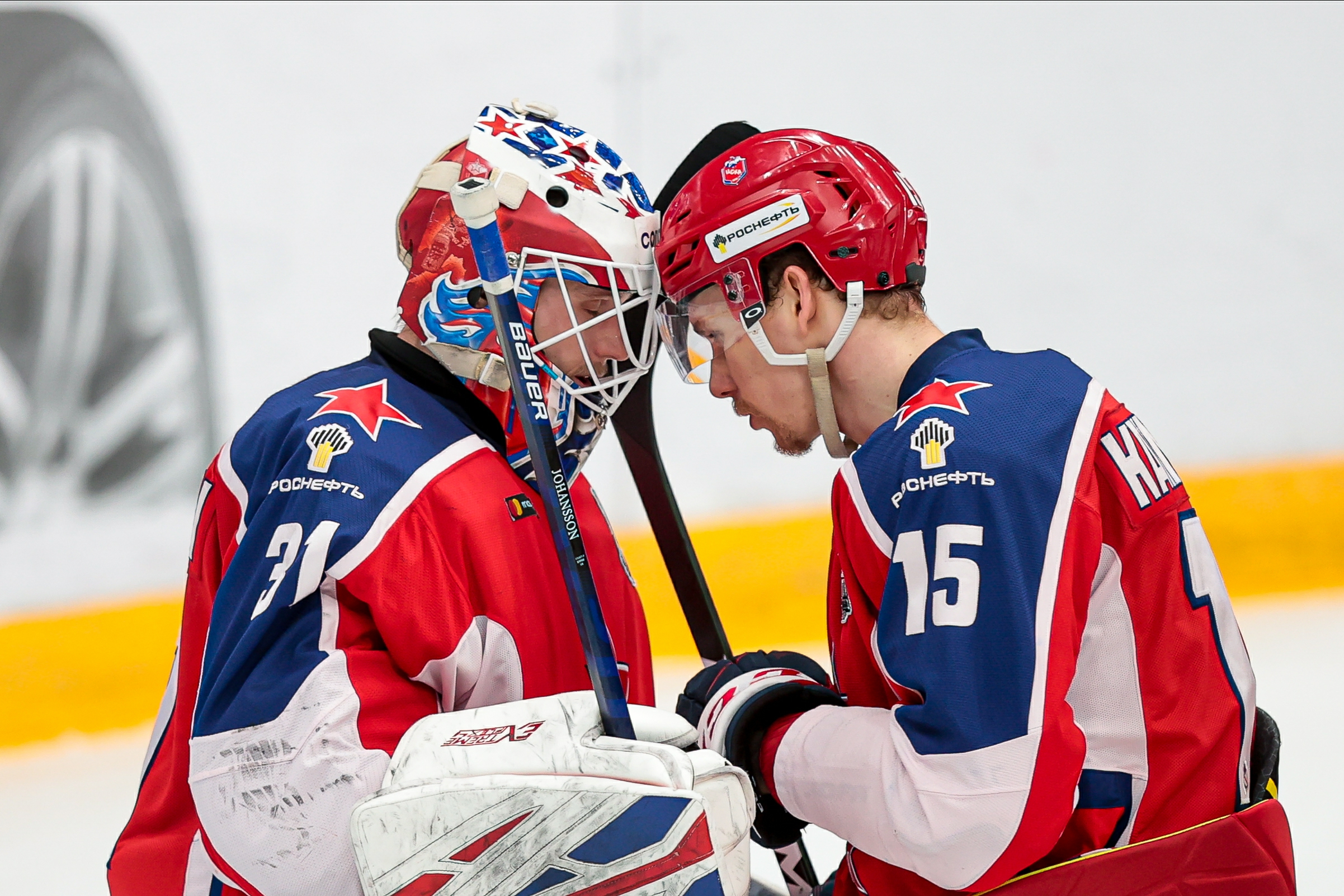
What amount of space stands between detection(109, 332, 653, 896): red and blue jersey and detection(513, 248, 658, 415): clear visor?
156 mm

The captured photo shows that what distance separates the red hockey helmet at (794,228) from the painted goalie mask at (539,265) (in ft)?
0.33

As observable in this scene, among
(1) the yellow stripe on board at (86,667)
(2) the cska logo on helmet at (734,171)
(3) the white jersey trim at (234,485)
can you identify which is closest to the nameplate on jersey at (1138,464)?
(2) the cska logo on helmet at (734,171)

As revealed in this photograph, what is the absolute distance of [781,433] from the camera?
164 centimetres

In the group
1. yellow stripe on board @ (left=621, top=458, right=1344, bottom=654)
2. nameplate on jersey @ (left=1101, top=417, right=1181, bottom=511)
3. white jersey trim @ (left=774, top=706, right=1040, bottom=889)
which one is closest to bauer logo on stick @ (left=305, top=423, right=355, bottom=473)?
white jersey trim @ (left=774, top=706, right=1040, bottom=889)

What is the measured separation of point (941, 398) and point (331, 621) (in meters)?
0.71

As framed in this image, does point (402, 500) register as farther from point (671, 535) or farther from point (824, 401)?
point (671, 535)

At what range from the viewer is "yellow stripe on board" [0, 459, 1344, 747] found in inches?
131

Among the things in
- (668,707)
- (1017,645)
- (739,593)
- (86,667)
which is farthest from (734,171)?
(86,667)

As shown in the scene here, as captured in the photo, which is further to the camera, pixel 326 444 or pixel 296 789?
pixel 326 444

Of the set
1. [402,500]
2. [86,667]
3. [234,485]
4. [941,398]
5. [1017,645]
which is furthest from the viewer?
[86,667]

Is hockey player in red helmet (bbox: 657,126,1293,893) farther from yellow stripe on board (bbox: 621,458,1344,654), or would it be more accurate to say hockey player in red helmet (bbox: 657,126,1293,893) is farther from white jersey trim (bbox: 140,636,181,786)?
yellow stripe on board (bbox: 621,458,1344,654)

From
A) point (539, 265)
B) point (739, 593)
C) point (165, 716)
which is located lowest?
point (739, 593)

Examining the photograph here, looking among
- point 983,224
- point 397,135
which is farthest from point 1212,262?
point 397,135

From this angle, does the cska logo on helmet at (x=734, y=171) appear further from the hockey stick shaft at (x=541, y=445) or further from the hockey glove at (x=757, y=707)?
the hockey glove at (x=757, y=707)
